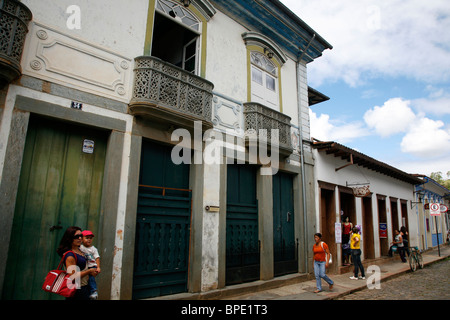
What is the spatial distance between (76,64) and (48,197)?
2.42 m

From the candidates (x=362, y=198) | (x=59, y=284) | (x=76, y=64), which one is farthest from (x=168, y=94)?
(x=362, y=198)

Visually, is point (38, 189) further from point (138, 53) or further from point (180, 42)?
point (180, 42)

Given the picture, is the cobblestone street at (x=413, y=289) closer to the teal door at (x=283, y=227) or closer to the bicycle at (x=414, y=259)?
the bicycle at (x=414, y=259)

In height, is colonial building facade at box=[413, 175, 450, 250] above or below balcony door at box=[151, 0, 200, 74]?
below

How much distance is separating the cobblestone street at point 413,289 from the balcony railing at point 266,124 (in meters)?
4.40

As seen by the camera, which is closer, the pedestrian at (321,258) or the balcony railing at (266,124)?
the pedestrian at (321,258)

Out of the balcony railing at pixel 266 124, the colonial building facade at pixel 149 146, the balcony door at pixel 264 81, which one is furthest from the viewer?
the balcony door at pixel 264 81

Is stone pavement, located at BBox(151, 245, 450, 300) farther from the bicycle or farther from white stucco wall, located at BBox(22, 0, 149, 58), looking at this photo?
white stucco wall, located at BBox(22, 0, 149, 58)

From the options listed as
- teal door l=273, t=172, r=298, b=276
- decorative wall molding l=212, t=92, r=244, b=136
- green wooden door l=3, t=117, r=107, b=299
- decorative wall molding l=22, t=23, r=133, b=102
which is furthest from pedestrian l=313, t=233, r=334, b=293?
decorative wall molding l=22, t=23, r=133, b=102

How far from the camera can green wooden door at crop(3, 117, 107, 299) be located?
471cm

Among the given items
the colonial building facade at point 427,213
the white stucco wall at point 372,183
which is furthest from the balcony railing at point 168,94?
the colonial building facade at point 427,213

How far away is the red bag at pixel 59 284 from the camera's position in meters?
3.33

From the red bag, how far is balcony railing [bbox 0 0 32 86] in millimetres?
3049
